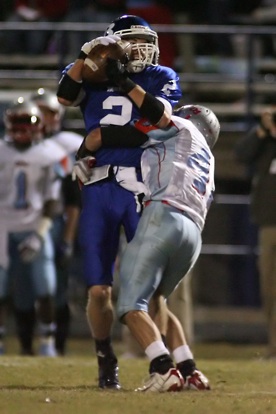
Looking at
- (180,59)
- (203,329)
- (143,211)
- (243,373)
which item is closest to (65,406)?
(143,211)

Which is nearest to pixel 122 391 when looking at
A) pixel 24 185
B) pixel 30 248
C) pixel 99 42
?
pixel 99 42

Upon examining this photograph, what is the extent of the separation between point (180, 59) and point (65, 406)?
7.97 meters

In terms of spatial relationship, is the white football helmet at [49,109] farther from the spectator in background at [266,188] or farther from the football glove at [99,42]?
the football glove at [99,42]

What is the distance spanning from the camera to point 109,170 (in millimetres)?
7273

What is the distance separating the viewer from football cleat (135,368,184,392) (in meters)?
6.76

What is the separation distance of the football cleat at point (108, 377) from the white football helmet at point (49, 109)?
175 inches

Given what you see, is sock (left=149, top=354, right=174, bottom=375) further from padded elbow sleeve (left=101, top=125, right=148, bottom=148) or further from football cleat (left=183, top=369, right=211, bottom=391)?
padded elbow sleeve (left=101, top=125, right=148, bottom=148)

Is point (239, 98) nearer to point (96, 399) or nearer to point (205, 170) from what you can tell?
point (205, 170)

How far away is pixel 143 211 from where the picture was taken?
706cm

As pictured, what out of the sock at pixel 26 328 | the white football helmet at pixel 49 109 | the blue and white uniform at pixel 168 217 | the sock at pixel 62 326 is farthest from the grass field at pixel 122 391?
the white football helmet at pixel 49 109

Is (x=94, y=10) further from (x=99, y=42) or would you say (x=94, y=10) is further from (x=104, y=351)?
(x=104, y=351)

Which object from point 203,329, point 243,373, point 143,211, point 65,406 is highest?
point 143,211

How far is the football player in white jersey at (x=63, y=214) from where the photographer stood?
36.7 ft

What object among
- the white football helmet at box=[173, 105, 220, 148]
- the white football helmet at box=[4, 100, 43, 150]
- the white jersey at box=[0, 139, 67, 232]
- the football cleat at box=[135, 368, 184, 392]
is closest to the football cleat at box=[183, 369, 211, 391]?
the football cleat at box=[135, 368, 184, 392]
